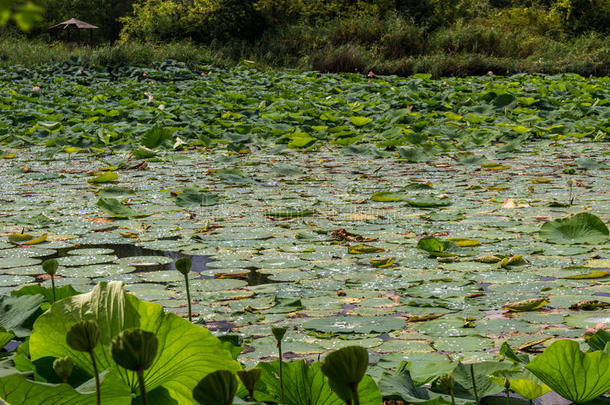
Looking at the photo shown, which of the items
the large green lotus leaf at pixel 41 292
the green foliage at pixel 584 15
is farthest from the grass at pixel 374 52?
the large green lotus leaf at pixel 41 292

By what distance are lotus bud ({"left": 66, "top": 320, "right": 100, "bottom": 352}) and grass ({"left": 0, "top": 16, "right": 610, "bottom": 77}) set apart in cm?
1118

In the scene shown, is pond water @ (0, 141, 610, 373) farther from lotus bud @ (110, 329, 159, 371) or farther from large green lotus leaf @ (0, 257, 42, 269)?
lotus bud @ (110, 329, 159, 371)

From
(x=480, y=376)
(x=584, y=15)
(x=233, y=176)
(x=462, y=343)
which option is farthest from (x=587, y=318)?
(x=584, y=15)

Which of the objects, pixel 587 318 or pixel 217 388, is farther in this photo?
pixel 587 318

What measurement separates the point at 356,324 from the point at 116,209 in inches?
62.5

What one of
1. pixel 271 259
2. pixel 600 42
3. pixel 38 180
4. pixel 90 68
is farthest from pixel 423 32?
pixel 271 259

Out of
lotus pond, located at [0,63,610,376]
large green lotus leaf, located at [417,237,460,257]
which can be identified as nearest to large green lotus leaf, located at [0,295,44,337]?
lotus pond, located at [0,63,610,376]

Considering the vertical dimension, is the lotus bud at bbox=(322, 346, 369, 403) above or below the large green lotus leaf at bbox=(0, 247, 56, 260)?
above

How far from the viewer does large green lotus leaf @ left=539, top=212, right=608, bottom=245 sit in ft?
7.52

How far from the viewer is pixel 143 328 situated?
901 millimetres

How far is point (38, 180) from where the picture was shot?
3.90 m

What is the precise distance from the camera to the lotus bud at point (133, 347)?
0.59m

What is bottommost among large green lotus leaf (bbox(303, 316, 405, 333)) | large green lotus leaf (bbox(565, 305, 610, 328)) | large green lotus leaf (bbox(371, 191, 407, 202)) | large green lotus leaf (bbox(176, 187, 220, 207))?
large green lotus leaf (bbox(176, 187, 220, 207))

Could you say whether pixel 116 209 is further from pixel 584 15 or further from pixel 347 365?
pixel 584 15
